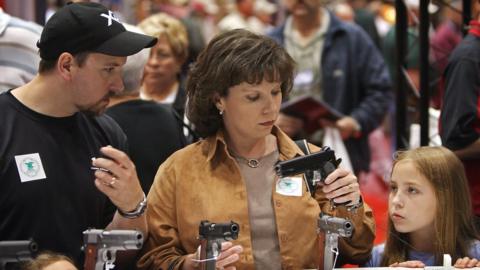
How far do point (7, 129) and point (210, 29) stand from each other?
34.6ft

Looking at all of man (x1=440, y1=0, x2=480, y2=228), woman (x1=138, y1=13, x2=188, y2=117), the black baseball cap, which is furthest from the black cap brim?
woman (x1=138, y1=13, x2=188, y2=117)

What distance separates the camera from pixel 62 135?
3.48 metres

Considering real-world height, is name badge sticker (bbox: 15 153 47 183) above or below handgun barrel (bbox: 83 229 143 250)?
above

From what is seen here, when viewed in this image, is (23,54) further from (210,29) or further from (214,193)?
(210,29)

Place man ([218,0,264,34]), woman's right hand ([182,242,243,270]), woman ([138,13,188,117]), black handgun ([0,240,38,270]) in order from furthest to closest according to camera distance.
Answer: man ([218,0,264,34])
woman ([138,13,188,117])
woman's right hand ([182,242,243,270])
black handgun ([0,240,38,270])

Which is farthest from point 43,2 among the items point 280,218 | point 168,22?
point 280,218

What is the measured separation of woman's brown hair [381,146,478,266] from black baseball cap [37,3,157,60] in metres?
1.16

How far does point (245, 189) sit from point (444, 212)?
78cm

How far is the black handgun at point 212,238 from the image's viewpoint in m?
3.02

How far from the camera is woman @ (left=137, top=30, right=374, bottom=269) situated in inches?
139

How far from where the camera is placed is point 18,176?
334cm

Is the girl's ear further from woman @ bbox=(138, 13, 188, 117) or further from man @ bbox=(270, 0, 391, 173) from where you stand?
man @ bbox=(270, 0, 391, 173)

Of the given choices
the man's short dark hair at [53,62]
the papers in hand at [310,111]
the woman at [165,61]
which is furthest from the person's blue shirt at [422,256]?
the papers in hand at [310,111]

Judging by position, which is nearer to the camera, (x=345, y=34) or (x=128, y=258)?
(x=128, y=258)
